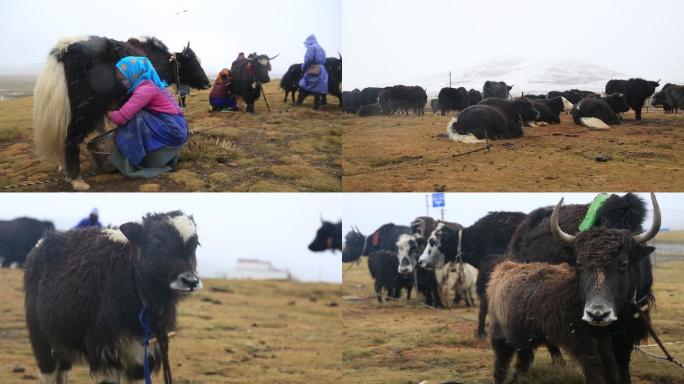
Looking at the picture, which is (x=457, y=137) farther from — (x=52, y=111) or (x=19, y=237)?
A: (x=19, y=237)

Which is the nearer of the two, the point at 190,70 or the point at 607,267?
the point at 607,267

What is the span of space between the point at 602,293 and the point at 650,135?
2210mm

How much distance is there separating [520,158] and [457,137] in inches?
18.8

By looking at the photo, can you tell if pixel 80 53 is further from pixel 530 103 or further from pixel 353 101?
pixel 530 103

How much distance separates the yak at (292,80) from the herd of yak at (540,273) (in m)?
1.20

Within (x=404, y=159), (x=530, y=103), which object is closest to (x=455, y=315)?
(x=404, y=159)

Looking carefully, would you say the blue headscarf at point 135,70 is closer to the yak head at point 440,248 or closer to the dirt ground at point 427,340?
the dirt ground at point 427,340

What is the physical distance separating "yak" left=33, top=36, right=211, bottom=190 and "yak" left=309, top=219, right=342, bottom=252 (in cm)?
159

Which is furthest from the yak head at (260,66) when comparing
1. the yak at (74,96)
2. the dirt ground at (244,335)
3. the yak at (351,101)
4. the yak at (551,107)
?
the yak at (551,107)

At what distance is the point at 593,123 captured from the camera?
6.03 m

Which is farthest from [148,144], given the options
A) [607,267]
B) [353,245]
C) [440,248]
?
[607,267]

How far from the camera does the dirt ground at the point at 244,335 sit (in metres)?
5.07

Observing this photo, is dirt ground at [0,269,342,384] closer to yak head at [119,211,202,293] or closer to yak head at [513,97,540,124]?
yak head at [119,211,202,293]

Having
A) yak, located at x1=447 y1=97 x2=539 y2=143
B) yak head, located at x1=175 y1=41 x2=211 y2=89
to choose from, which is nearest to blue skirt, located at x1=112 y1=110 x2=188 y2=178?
yak head, located at x1=175 y1=41 x2=211 y2=89
